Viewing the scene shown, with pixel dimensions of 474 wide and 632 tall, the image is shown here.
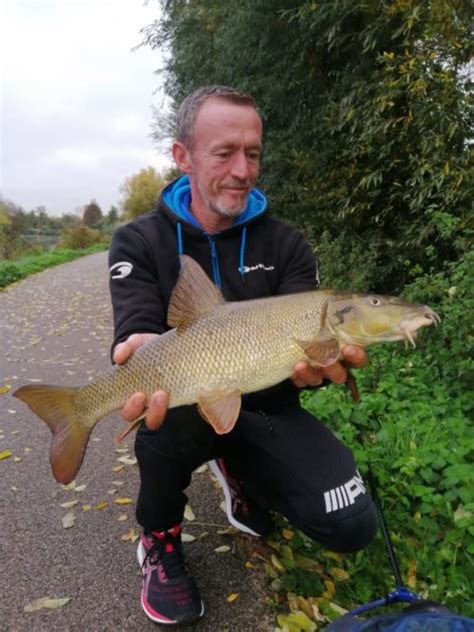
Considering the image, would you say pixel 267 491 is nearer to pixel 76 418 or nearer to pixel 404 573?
pixel 404 573

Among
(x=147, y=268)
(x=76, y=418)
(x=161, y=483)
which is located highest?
(x=147, y=268)

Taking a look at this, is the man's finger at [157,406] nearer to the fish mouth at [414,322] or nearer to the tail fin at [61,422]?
the tail fin at [61,422]

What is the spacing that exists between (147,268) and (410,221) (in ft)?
11.5

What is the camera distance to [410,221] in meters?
4.98

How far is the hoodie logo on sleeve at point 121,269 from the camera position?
2199 millimetres

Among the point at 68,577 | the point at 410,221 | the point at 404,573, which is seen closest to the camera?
the point at 404,573

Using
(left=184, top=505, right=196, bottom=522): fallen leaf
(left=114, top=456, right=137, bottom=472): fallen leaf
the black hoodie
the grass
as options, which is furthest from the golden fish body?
the grass

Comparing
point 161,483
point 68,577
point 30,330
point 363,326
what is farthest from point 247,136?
point 30,330

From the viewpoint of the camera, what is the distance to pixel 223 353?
169cm

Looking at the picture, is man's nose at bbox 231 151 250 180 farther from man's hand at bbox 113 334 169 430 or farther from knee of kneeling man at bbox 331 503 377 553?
knee of kneeling man at bbox 331 503 377 553

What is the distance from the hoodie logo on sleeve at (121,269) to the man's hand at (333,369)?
87 centimetres

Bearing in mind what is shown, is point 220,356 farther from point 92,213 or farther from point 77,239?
point 92,213

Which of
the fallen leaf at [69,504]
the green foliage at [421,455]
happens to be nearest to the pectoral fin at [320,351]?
the green foliage at [421,455]

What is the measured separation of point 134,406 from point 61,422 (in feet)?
0.98
